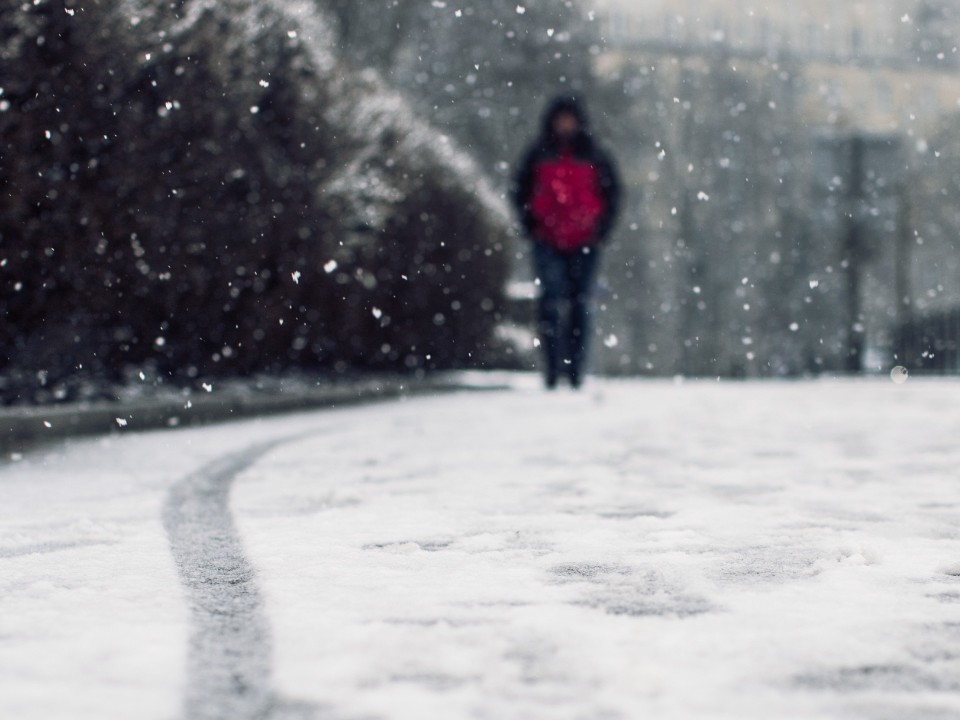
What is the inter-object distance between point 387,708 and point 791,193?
41.4 m

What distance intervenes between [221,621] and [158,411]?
5.47m

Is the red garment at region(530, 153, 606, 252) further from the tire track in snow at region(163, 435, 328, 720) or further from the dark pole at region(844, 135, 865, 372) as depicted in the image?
the dark pole at region(844, 135, 865, 372)

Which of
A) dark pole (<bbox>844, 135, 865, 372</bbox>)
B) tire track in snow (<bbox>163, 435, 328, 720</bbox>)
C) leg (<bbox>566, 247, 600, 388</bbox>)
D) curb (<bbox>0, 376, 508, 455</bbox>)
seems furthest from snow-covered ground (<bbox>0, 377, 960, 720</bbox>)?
dark pole (<bbox>844, 135, 865, 372</bbox>)

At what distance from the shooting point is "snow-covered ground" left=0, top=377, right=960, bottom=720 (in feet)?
7.55

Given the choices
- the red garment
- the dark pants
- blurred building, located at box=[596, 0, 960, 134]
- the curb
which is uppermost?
blurred building, located at box=[596, 0, 960, 134]

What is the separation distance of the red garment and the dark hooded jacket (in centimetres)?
3

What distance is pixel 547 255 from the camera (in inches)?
431

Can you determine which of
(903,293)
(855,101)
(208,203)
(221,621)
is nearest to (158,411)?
(208,203)

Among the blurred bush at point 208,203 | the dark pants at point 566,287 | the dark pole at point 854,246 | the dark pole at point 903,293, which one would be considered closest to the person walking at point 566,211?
the dark pants at point 566,287

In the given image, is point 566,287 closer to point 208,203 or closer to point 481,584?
point 208,203

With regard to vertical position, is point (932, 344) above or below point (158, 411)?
below

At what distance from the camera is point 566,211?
1082cm

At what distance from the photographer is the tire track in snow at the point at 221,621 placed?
2.21m

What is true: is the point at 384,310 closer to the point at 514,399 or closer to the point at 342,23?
the point at 514,399
